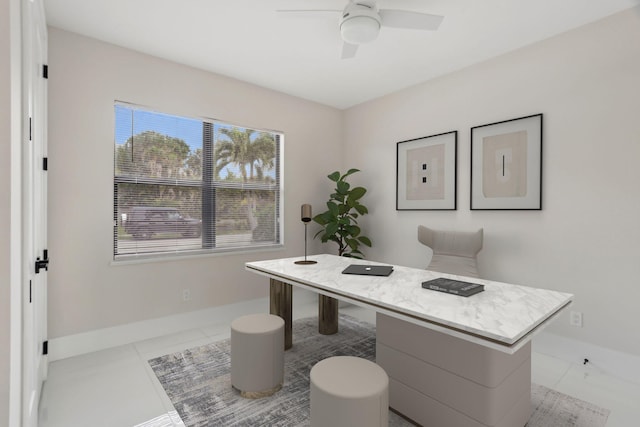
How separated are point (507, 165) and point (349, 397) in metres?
2.61

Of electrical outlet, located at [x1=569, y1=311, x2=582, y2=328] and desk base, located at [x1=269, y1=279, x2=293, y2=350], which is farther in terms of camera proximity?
desk base, located at [x1=269, y1=279, x2=293, y2=350]

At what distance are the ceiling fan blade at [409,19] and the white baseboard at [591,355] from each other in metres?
2.68

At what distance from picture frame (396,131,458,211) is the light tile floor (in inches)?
67.0

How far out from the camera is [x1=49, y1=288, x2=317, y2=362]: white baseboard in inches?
103

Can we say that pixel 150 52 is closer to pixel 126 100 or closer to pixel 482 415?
pixel 126 100

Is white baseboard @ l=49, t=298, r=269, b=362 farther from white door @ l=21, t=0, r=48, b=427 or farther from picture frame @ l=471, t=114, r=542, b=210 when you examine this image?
picture frame @ l=471, t=114, r=542, b=210

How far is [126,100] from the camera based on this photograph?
114 inches

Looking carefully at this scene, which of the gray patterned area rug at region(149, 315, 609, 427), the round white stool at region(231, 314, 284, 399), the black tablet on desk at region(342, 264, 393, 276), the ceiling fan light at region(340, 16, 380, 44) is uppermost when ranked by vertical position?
the ceiling fan light at region(340, 16, 380, 44)

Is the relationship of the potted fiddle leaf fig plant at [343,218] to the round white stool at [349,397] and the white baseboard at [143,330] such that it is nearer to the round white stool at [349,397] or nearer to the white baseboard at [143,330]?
the white baseboard at [143,330]

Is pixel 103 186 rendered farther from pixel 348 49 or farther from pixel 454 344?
pixel 454 344

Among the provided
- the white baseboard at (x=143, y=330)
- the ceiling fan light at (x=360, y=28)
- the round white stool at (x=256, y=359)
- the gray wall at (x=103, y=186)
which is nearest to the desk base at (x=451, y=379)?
the round white stool at (x=256, y=359)

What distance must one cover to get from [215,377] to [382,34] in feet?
9.87

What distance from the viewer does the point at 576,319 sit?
2588 millimetres

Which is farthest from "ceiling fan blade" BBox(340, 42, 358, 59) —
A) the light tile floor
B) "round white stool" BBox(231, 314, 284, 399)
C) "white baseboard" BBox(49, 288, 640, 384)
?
"white baseboard" BBox(49, 288, 640, 384)
